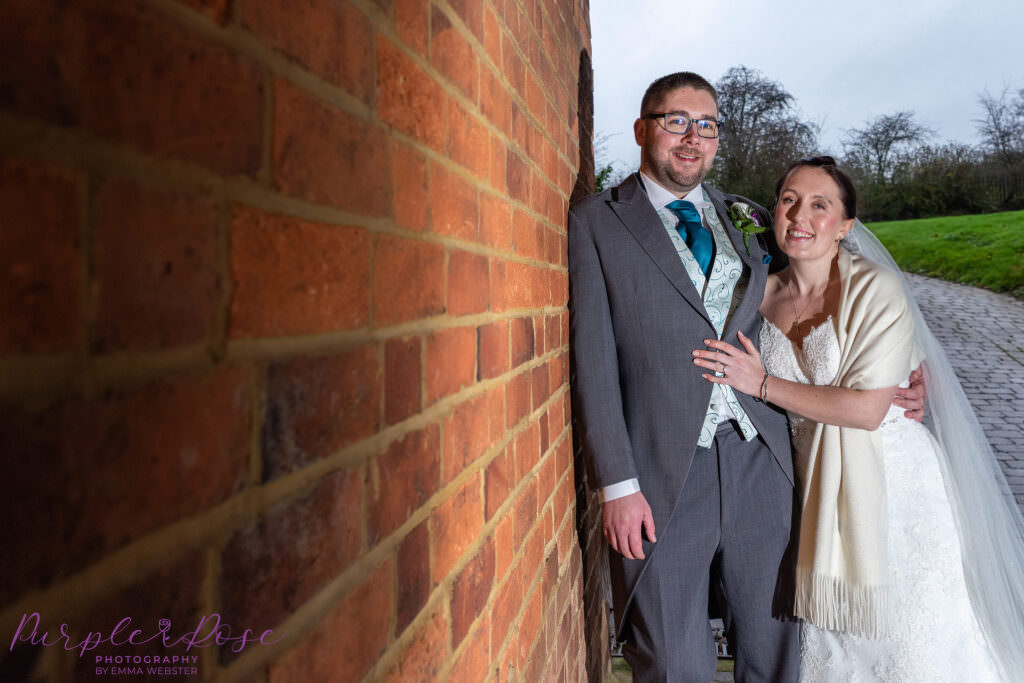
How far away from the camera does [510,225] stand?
1.38m

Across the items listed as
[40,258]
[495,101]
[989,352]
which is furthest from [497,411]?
[989,352]

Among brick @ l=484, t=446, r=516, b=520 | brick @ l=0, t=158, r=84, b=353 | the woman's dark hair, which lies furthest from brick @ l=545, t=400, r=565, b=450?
brick @ l=0, t=158, r=84, b=353

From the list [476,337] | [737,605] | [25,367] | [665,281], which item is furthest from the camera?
[737,605]

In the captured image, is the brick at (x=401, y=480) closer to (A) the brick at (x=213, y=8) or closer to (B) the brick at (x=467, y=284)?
(B) the brick at (x=467, y=284)

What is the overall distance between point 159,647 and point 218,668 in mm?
78

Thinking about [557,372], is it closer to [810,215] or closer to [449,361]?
[449,361]

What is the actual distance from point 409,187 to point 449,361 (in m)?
0.28

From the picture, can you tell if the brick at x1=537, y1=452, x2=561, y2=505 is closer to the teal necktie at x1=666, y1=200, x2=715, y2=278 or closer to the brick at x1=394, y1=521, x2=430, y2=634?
the brick at x1=394, y1=521, x2=430, y2=634

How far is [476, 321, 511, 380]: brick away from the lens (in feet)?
3.80

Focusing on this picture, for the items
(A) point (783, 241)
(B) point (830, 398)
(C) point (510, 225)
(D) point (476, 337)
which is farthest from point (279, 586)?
(A) point (783, 241)

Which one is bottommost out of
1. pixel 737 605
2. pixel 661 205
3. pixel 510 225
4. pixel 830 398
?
pixel 737 605

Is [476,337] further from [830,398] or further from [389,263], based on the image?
[830,398]

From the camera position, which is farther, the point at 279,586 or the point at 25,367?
the point at 279,586

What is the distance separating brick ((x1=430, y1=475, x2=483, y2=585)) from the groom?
1104 mm
